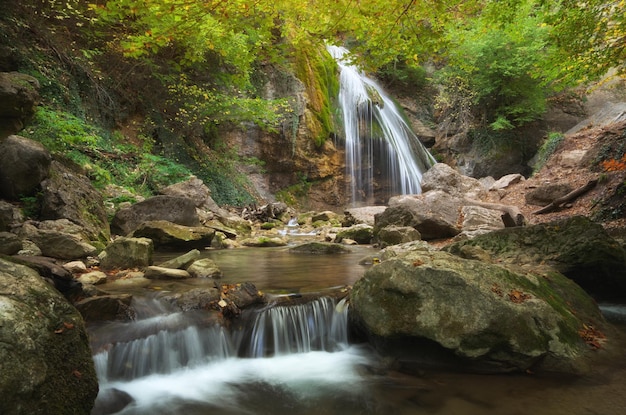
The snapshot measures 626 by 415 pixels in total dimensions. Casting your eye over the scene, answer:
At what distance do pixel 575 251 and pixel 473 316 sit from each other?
2.60 meters

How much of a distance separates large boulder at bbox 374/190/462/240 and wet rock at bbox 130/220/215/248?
4606 mm

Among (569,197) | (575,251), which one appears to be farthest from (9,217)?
(569,197)

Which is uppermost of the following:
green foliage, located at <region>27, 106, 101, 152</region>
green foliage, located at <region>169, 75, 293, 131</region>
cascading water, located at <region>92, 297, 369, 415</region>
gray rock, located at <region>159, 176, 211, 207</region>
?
green foliage, located at <region>169, 75, 293, 131</region>

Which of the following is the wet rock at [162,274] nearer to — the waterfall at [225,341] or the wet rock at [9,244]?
the waterfall at [225,341]

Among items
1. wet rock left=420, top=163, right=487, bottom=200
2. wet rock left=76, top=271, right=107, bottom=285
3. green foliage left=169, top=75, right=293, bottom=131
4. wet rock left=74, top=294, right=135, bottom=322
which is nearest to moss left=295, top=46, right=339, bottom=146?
green foliage left=169, top=75, right=293, bottom=131

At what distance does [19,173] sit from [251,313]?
503 cm

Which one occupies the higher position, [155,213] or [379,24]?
[379,24]

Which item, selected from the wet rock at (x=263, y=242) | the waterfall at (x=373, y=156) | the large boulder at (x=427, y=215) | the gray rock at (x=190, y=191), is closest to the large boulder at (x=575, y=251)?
the large boulder at (x=427, y=215)

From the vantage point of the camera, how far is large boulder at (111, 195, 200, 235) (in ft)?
26.8

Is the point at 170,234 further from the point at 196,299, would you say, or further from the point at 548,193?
the point at 548,193

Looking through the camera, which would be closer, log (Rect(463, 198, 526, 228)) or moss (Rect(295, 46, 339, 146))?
log (Rect(463, 198, 526, 228))

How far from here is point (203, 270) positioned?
17.9ft

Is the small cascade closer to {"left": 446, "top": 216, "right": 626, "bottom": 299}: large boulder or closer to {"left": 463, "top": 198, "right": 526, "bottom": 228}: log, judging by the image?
{"left": 446, "top": 216, "right": 626, "bottom": 299}: large boulder

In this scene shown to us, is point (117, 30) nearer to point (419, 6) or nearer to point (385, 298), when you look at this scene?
point (419, 6)
